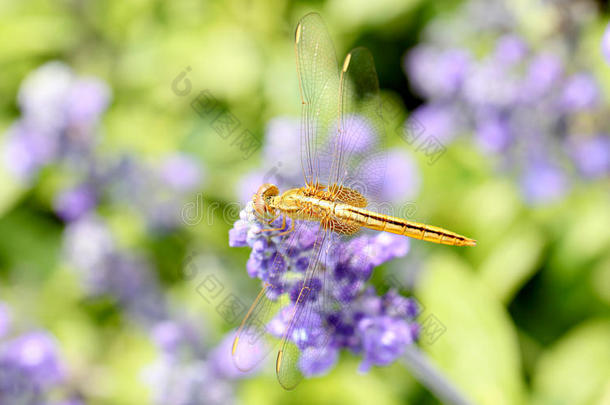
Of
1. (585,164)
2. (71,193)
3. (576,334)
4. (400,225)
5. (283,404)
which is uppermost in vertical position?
(400,225)

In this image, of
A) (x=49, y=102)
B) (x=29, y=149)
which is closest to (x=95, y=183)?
(x=29, y=149)

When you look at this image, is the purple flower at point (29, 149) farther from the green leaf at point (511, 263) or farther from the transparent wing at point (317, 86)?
the green leaf at point (511, 263)

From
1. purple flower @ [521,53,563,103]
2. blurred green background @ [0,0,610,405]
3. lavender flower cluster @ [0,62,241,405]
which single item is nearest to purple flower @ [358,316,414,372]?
blurred green background @ [0,0,610,405]

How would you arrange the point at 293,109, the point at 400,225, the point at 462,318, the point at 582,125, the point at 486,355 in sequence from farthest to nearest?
the point at 293,109
the point at 582,125
the point at 462,318
the point at 486,355
the point at 400,225

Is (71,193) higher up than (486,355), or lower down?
higher up

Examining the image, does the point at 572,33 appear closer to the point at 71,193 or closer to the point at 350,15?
the point at 350,15

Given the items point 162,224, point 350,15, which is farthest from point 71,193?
point 350,15
